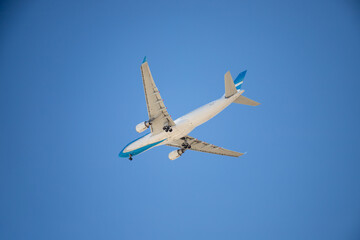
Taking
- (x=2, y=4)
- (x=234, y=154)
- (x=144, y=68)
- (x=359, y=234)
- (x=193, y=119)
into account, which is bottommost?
(x=359, y=234)

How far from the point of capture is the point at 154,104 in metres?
26.8

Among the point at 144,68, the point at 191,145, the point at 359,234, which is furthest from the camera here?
the point at 359,234

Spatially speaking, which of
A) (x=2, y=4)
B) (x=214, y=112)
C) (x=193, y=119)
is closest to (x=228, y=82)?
(x=214, y=112)

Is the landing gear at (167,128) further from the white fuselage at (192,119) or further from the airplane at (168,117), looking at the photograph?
the white fuselage at (192,119)

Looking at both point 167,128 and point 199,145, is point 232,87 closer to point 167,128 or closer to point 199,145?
point 167,128

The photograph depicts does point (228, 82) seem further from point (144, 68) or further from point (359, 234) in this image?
point (359, 234)

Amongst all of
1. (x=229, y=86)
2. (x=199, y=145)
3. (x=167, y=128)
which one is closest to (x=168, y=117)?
(x=167, y=128)

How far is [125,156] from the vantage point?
3359 cm

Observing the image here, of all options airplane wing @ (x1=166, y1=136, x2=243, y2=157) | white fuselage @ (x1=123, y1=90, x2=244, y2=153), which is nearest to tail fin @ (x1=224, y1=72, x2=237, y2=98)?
white fuselage @ (x1=123, y1=90, x2=244, y2=153)

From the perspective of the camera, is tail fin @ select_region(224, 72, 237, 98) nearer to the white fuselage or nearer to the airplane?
the airplane

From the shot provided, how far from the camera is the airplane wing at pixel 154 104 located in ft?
78.2

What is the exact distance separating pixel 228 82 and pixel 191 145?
12204 millimetres

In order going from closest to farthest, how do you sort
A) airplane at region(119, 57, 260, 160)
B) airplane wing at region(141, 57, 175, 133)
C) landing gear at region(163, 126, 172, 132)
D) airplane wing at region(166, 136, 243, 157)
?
airplane wing at region(141, 57, 175, 133)
airplane at region(119, 57, 260, 160)
landing gear at region(163, 126, 172, 132)
airplane wing at region(166, 136, 243, 157)

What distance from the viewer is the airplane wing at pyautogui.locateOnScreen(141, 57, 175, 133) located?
78.2 ft
